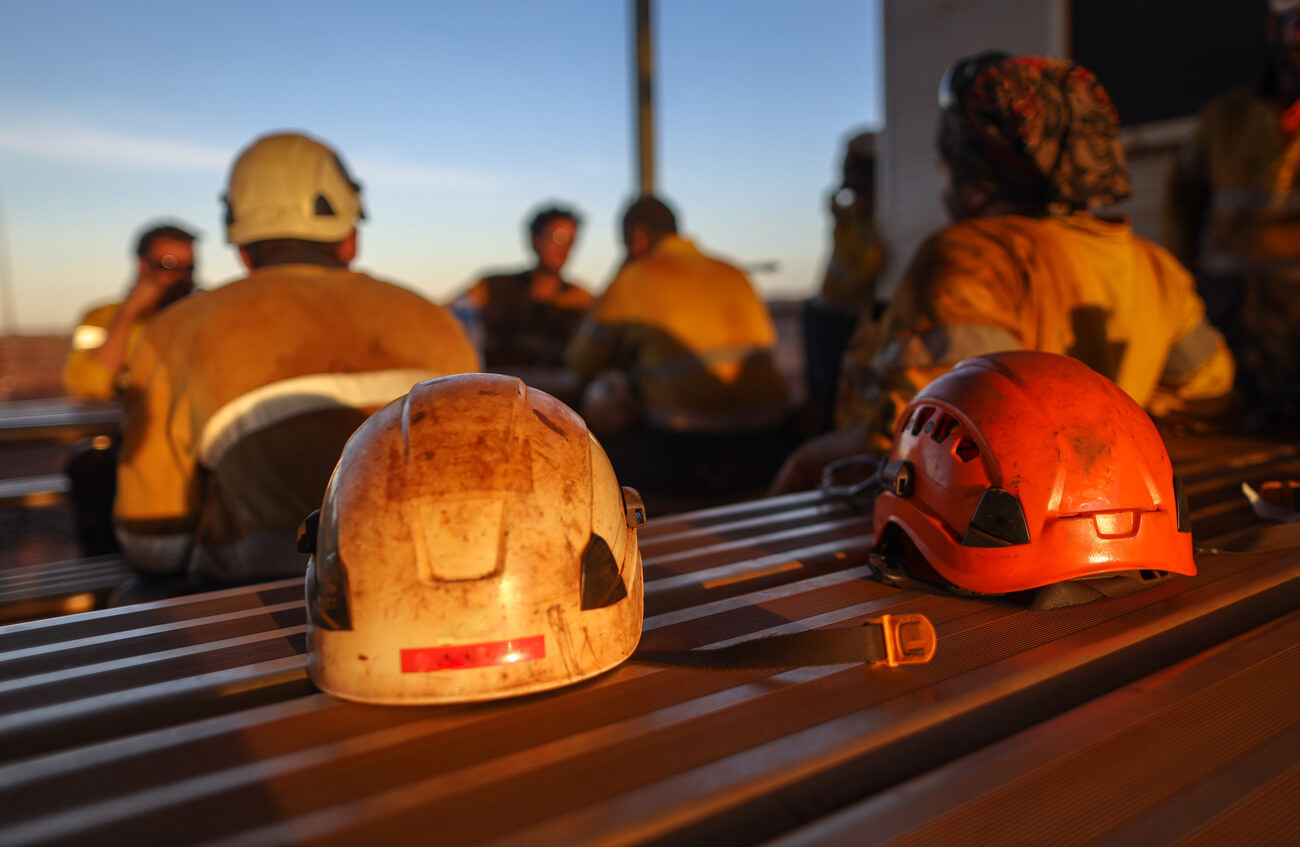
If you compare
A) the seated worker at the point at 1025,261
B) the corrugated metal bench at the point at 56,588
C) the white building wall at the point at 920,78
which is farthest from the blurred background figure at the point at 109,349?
the white building wall at the point at 920,78

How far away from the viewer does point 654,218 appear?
533 centimetres

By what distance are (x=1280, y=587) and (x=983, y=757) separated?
38.5 inches

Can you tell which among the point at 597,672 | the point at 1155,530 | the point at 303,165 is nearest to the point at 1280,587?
the point at 1155,530

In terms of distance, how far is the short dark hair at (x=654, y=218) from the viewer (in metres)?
5.30

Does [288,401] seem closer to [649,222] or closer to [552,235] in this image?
[649,222]

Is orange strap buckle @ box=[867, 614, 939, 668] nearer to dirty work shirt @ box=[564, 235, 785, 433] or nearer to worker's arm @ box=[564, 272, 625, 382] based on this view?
dirty work shirt @ box=[564, 235, 785, 433]

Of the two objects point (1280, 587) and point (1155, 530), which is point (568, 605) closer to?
point (1155, 530)

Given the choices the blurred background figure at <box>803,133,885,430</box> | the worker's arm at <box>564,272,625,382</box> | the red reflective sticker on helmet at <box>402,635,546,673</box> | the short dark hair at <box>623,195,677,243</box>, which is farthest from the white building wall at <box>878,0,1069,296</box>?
the red reflective sticker on helmet at <box>402,635,546,673</box>

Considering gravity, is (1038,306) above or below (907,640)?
above

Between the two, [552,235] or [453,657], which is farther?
[552,235]

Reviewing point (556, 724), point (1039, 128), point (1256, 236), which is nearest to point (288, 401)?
point (556, 724)

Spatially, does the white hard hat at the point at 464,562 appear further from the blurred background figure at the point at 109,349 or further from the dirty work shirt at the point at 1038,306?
the blurred background figure at the point at 109,349

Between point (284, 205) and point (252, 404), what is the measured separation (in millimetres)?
716

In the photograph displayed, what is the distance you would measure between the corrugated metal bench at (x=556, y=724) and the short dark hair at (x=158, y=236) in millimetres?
4784
